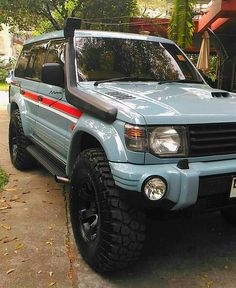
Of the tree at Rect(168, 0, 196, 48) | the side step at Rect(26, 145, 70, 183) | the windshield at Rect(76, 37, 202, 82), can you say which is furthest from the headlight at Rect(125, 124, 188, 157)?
the tree at Rect(168, 0, 196, 48)

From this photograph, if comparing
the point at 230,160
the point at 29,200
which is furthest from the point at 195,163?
the point at 29,200

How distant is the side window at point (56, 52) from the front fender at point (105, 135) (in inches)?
44.8

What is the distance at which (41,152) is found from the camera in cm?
504

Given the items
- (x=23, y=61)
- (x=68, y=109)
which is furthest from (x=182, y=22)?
(x=68, y=109)

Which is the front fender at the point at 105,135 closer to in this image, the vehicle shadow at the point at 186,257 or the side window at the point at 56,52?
the vehicle shadow at the point at 186,257

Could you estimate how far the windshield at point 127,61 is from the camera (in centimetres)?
403

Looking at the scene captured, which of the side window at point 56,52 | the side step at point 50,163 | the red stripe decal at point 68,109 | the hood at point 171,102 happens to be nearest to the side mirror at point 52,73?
the red stripe decal at point 68,109

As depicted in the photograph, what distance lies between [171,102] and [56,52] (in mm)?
1963

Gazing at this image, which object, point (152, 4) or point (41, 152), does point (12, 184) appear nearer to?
point (41, 152)

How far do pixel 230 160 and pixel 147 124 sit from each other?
0.71m

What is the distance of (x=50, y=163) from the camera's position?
14.9 feet

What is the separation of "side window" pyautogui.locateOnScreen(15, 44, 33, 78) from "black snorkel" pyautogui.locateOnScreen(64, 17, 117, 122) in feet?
6.20

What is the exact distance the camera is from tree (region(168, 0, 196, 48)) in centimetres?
1012

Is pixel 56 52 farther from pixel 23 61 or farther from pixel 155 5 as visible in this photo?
pixel 155 5
